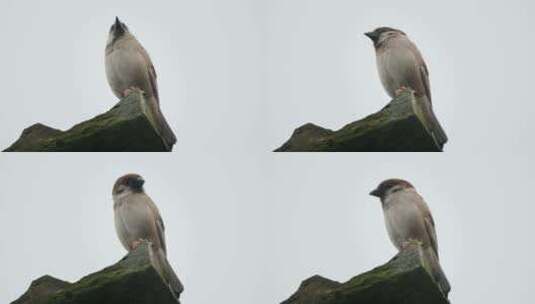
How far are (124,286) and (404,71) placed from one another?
6.25ft

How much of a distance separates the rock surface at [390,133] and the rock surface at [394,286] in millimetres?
546

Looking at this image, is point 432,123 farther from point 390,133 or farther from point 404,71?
point 404,71

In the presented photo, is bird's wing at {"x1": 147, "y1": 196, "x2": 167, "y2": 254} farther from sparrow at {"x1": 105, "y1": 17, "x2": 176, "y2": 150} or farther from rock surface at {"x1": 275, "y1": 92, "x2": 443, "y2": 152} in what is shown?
rock surface at {"x1": 275, "y1": 92, "x2": 443, "y2": 152}

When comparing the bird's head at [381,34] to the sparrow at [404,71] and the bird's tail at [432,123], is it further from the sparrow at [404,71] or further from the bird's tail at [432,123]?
the bird's tail at [432,123]

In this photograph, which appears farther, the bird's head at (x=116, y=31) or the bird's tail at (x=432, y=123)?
the bird's head at (x=116, y=31)

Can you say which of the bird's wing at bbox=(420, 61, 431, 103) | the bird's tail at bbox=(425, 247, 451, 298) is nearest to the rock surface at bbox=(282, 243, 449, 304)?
the bird's tail at bbox=(425, 247, 451, 298)

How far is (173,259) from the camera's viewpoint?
24.0 ft

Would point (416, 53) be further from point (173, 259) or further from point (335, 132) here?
point (173, 259)

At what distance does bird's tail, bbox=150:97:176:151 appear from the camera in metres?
7.09

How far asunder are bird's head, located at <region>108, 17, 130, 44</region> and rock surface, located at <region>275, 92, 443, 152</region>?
1.24 m

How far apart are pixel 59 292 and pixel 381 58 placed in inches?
85.0

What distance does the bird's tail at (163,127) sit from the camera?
709cm

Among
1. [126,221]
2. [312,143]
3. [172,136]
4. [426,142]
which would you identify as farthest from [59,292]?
[426,142]

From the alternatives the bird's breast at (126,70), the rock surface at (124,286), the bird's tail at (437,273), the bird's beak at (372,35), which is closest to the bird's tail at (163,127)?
the bird's breast at (126,70)
